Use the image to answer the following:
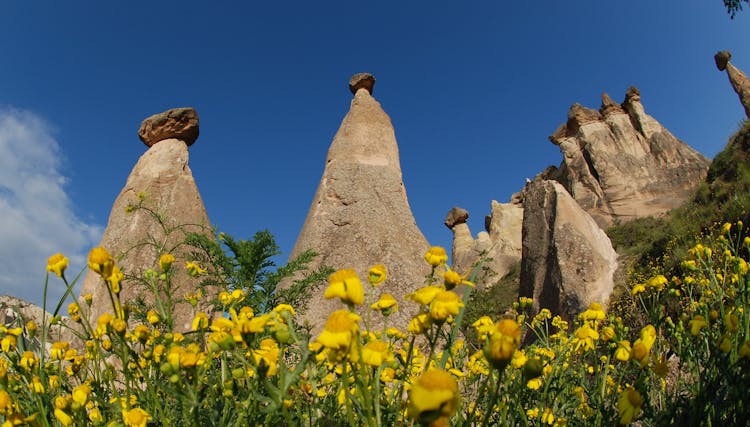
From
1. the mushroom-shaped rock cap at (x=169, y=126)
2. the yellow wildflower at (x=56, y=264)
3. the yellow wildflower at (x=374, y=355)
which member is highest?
the mushroom-shaped rock cap at (x=169, y=126)

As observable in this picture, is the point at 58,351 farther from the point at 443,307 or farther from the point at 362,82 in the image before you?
the point at 362,82

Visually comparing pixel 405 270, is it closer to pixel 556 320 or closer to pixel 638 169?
pixel 556 320

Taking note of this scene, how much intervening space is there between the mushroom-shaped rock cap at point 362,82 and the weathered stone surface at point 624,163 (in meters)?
12.6

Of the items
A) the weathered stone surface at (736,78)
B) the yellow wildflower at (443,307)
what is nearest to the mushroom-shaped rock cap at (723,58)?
the weathered stone surface at (736,78)

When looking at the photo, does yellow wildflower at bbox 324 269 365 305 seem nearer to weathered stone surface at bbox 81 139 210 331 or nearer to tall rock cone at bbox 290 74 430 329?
tall rock cone at bbox 290 74 430 329

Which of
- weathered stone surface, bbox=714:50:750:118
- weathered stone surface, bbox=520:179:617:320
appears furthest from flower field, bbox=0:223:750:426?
weathered stone surface, bbox=714:50:750:118

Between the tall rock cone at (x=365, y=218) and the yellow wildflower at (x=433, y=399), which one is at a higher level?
the tall rock cone at (x=365, y=218)

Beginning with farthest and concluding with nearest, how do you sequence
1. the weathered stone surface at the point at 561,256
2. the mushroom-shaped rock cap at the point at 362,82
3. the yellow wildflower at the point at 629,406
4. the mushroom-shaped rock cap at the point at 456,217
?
1. the mushroom-shaped rock cap at the point at 456,217
2. the mushroom-shaped rock cap at the point at 362,82
3. the weathered stone surface at the point at 561,256
4. the yellow wildflower at the point at 629,406

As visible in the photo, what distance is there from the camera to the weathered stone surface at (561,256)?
8.68 metres

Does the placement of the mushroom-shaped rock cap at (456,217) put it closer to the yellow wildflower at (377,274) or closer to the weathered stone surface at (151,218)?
the weathered stone surface at (151,218)

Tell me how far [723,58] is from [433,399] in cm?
3447

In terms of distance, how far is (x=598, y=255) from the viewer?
30.5ft

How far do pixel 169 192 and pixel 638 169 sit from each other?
22.1 m

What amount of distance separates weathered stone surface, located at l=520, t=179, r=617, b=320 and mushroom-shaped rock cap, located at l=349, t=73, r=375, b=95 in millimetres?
9248
